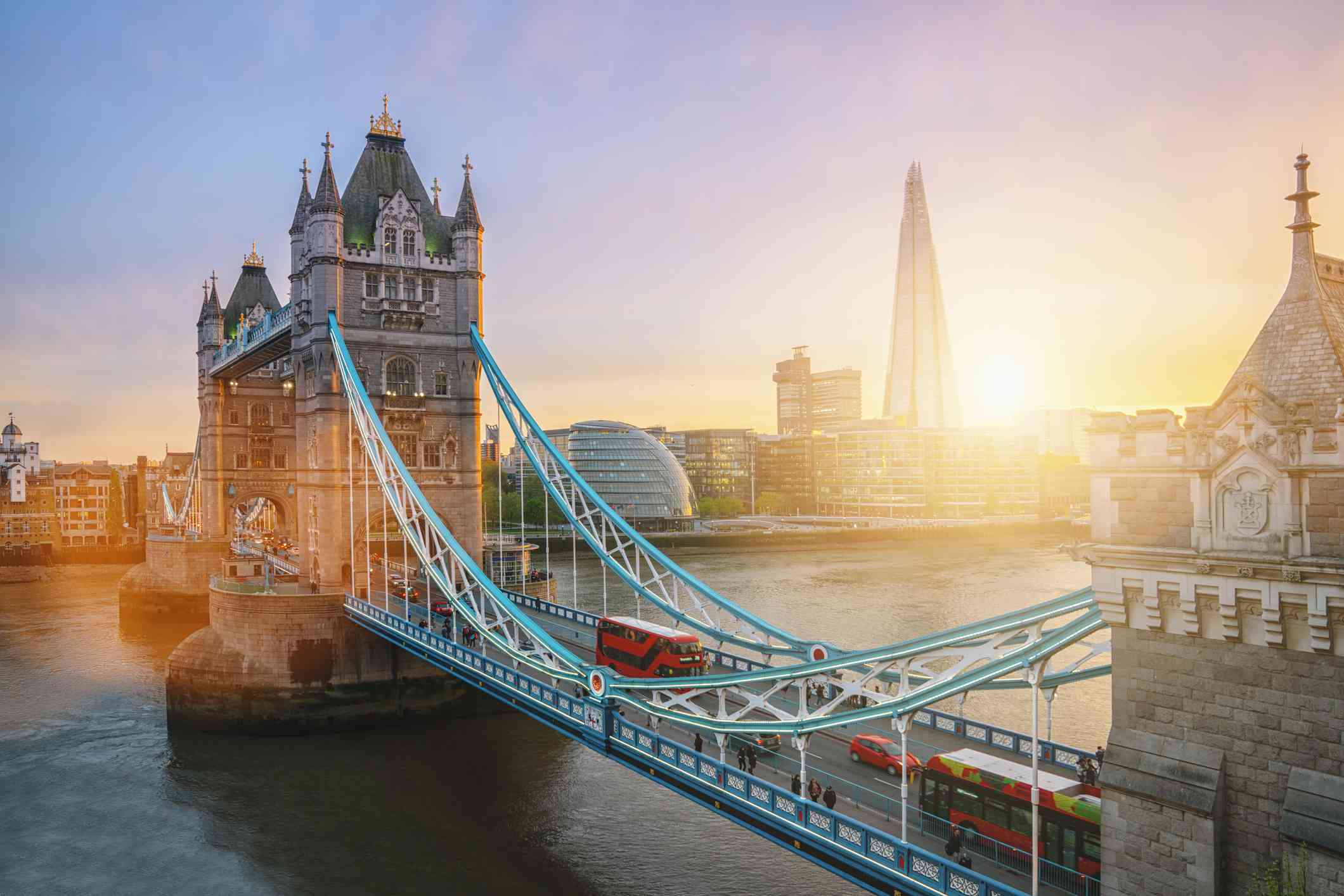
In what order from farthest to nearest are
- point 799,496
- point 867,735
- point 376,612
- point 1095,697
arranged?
point 799,496
point 1095,697
point 376,612
point 867,735

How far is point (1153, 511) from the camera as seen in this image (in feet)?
34.3

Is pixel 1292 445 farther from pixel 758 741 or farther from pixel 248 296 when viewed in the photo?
pixel 248 296

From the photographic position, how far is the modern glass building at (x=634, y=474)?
119438 millimetres

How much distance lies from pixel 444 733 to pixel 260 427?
31336 millimetres

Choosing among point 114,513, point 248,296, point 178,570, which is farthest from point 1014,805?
point 114,513

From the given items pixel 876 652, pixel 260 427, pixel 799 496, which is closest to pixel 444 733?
pixel 876 652

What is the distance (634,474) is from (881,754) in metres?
105

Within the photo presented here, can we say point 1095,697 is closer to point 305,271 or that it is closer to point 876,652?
point 876,652

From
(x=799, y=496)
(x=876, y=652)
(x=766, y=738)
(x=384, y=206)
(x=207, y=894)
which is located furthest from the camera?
(x=799, y=496)

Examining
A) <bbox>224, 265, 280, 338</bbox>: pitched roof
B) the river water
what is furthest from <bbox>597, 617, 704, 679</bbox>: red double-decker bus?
<bbox>224, 265, 280, 338</bbox>: pitched roof

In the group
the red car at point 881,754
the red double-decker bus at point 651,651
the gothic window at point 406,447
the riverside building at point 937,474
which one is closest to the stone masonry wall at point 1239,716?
the red car at point 881,754

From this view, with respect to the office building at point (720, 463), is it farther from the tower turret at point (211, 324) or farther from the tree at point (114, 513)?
the tower turret at point (211, 324)

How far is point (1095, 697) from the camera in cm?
3328

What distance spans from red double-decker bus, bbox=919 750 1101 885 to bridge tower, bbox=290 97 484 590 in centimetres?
2370
